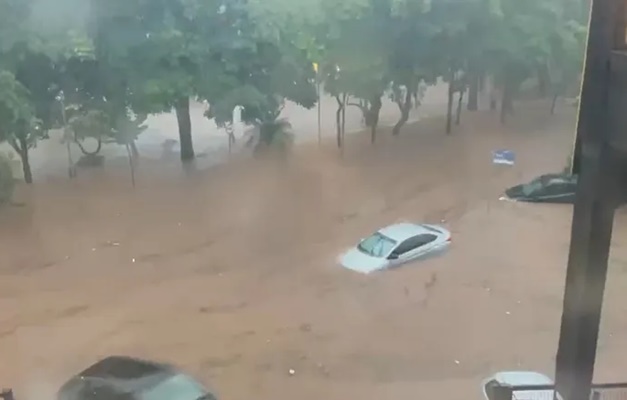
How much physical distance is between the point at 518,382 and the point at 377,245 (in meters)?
0.43

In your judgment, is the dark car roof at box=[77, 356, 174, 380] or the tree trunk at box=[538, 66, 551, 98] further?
the tree trunk at box=[538, 66, 551, 98]

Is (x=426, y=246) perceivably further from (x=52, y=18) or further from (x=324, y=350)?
(x=52, y=18)

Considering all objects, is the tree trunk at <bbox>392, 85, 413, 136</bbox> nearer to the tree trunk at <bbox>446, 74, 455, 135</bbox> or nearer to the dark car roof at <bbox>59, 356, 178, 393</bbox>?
the tree trunk at <bbox>446, 74, 455, 135</bbox>

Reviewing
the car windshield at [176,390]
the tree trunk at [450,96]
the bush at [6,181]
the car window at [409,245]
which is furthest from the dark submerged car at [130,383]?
the tree trunk at [450,96]

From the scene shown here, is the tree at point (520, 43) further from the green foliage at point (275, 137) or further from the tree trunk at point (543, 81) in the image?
the green foliage at point (275, 137)

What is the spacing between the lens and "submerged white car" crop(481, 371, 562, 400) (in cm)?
128

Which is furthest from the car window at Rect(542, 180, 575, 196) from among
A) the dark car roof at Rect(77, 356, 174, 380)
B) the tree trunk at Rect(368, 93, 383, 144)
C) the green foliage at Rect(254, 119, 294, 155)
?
the dark car roof at Rect(77, 356, 174, 380)

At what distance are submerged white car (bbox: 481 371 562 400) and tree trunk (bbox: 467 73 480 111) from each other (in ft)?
1.79

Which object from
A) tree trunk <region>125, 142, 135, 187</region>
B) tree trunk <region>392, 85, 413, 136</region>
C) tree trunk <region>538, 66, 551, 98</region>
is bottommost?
tree trunk <region>125, 142, 135, 187</region>

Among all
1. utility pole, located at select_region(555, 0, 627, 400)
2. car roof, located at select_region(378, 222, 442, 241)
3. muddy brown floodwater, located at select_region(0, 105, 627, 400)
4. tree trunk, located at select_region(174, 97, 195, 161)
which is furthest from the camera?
car roof, located at select_region(378, 222, 442, 241)

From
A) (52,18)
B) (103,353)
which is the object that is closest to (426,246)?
(103,353)

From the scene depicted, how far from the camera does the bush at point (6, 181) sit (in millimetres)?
1529

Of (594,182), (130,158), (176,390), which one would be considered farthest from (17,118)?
(594,182)

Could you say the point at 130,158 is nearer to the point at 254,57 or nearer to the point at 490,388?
the point at 254,57
